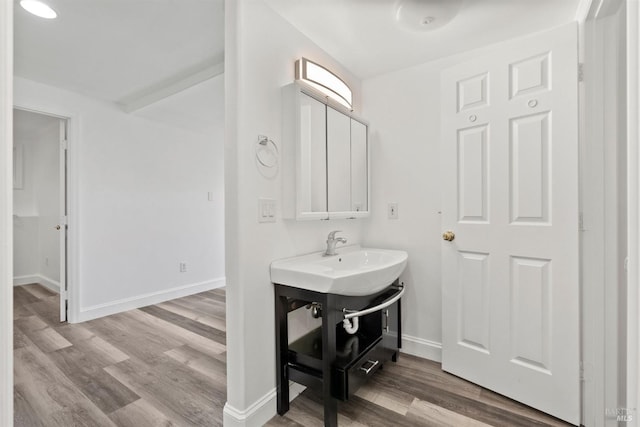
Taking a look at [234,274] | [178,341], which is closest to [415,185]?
[234,274]

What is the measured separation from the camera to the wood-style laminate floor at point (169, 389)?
1.53m

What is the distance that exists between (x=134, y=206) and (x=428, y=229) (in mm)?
3243

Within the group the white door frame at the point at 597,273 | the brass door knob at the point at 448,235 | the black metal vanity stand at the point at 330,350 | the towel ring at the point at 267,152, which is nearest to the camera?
the white door frame at the point at 597,273

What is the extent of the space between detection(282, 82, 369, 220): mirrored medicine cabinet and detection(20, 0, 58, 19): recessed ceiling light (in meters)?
1.52

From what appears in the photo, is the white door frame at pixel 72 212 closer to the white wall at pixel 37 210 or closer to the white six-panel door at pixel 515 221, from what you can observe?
the white wall at pixel 37 210

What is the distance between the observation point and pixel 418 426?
146cm

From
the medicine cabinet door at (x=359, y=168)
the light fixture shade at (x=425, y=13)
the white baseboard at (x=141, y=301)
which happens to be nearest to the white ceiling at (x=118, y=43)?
the light fixture shade at (x=425, y=13)

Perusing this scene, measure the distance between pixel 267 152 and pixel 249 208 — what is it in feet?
1.11

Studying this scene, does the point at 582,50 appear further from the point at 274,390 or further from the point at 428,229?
the point at 274,390

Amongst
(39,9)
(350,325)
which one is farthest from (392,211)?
(39,9)

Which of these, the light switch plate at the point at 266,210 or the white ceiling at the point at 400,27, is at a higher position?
the white ceiling at the point at 400,27

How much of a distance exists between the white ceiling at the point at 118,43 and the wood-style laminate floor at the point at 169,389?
7.69ft

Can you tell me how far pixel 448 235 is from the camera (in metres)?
1.91

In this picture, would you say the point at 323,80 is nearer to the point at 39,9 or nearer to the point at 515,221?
the point at 515,221
